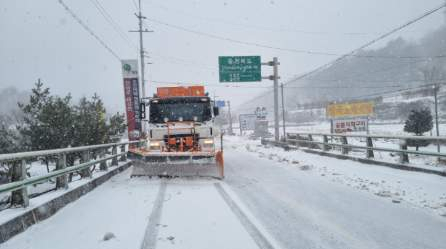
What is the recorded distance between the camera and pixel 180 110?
41.3 feet

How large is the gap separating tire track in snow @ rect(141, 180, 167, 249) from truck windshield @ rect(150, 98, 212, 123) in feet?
14.6

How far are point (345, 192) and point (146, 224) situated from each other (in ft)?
15.2

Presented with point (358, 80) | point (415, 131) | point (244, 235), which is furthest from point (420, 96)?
point (244, 235)

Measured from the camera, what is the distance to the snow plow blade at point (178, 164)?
10.3 m

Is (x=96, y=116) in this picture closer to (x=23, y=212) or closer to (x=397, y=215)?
(x=23, y=212)

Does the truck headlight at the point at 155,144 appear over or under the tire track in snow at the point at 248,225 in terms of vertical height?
over

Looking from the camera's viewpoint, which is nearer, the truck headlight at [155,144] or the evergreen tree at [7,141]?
the truck headlight at [155,144]

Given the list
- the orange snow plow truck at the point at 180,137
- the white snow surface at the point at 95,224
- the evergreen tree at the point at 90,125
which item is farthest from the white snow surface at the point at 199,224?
the evergreen tree at the point at 90,125

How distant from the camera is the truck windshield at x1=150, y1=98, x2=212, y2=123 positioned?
12.5 meters

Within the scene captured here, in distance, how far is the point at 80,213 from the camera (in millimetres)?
6660

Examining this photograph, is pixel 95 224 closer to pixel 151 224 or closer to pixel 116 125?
pixel 151 224

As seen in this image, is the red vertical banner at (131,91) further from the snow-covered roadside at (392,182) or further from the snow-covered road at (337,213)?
the snow-covered road at (337,213)

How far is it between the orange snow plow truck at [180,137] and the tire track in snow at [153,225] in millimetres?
2084

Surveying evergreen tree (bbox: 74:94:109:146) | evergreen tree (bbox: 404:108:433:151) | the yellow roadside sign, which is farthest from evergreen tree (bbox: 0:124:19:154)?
evergreen tree (bbox: 404:108:433:151)
